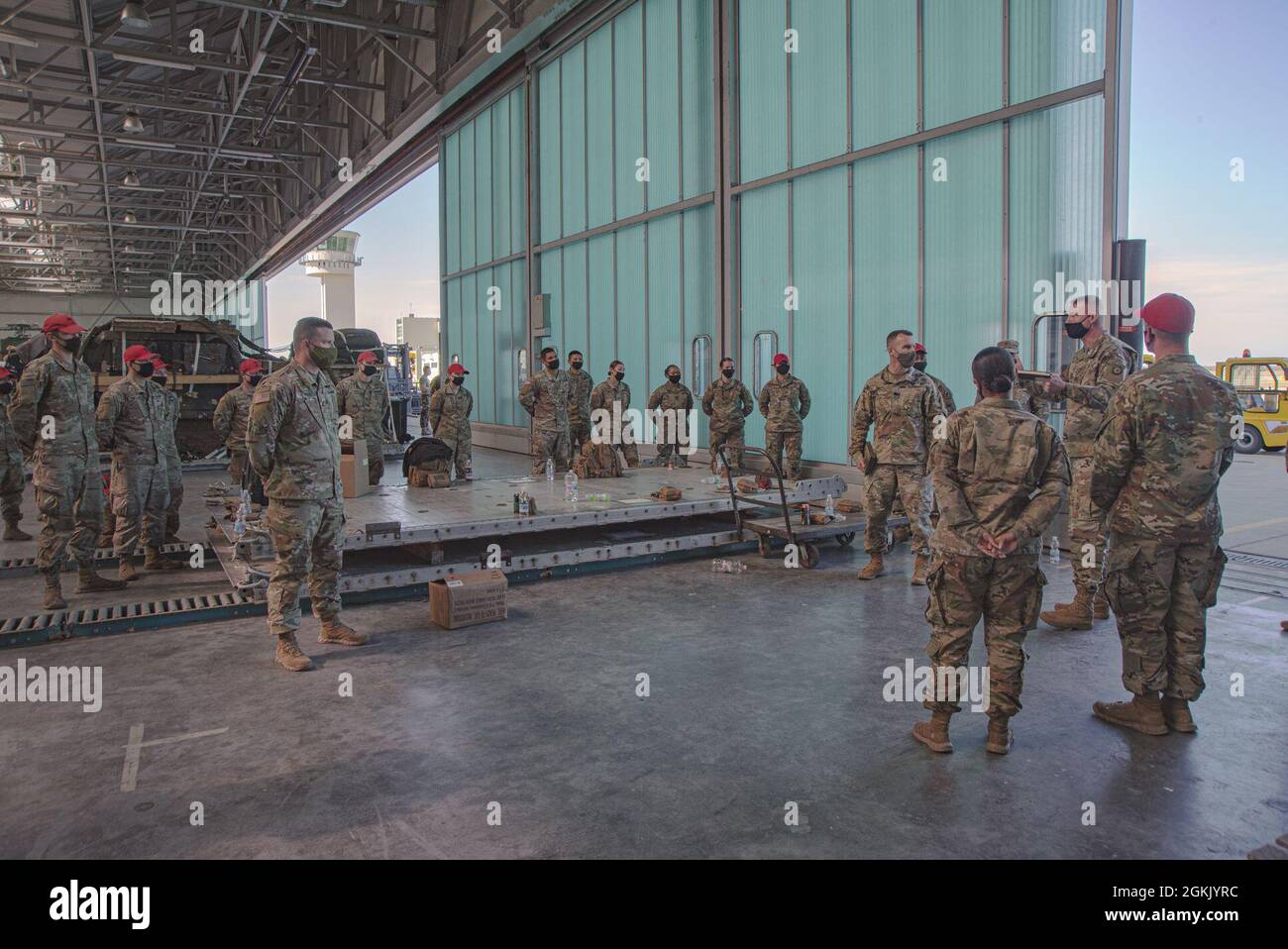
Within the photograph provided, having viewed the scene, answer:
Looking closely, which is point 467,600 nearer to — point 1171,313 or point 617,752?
point 617,752

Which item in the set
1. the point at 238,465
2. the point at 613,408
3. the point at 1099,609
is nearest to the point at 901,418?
the point at 1099,609

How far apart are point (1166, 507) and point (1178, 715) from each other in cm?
106

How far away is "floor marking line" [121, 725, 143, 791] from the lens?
13.0ft

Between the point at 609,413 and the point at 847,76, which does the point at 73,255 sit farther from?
the point at 847,76

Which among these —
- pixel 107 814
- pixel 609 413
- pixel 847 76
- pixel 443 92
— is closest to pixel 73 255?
pixel 443 92

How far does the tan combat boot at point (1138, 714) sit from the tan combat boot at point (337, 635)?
4584 millimetres

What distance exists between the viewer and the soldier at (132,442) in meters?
7.78

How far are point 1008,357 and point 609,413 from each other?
30.6 feet

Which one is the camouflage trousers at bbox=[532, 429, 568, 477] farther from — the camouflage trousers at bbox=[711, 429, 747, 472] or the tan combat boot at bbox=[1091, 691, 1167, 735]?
the tan combat boot at bbox=[1091, 691, 1167, 735]

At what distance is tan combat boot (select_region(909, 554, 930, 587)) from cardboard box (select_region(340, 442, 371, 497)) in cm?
549

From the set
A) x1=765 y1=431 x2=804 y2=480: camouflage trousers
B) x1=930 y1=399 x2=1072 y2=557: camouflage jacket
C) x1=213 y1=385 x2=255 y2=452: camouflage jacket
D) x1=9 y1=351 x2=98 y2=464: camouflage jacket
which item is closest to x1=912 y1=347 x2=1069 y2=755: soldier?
x1=930 y1=399 x2=1072 y2=557: camouflage jacket
